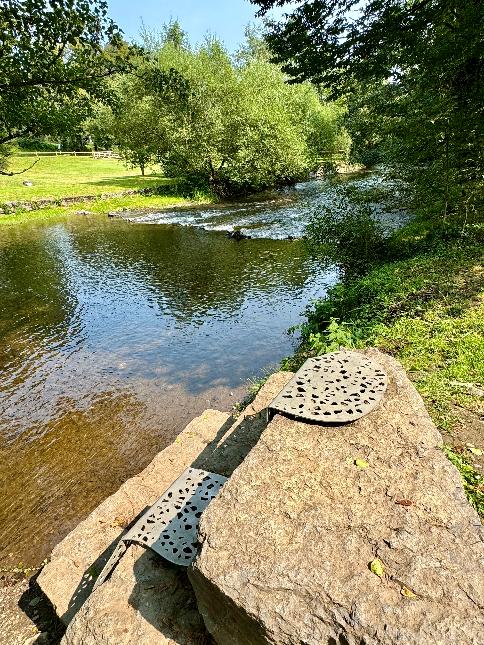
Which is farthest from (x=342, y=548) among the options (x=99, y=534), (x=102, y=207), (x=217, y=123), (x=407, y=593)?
(x=217, y=123)

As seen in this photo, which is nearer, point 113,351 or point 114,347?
point 113,351

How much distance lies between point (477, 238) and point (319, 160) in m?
32.7

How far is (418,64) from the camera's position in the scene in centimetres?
973

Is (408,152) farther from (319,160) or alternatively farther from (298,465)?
(319,160)

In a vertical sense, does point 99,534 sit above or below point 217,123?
below

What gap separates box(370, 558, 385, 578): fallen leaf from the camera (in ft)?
6.44

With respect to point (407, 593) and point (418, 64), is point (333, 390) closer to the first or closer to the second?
point (407, 593)

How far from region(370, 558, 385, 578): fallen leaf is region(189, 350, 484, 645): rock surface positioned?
15mm

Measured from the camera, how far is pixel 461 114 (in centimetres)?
884

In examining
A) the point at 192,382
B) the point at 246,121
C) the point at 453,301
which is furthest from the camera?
the point at 246,121

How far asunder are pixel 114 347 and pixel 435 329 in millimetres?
6432

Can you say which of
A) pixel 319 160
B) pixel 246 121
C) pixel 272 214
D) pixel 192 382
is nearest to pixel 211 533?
pixel 192 382

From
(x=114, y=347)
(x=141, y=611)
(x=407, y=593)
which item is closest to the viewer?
(x=407, y=593)

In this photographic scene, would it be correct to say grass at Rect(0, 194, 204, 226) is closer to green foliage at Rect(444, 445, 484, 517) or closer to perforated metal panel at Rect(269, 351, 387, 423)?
perforated metal panel at Rect(269, 351, 387, 423)
